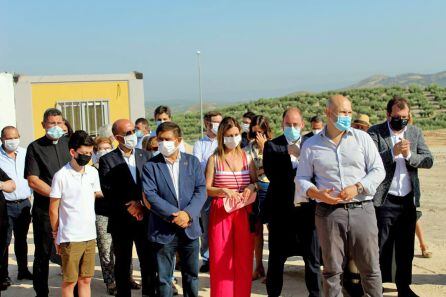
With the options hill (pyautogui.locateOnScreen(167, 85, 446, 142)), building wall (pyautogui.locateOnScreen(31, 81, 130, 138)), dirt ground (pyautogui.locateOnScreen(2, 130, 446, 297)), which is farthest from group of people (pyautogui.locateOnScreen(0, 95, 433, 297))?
hill (pyautogui.locateOnScreen(167, 85, 446, 142))

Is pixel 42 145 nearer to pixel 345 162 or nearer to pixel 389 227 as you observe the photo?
pixel 345 162

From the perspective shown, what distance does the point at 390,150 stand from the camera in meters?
5.86

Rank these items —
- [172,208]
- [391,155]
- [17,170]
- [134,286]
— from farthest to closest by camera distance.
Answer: [17,170] → [134,286] → [391,155] → [172,208]

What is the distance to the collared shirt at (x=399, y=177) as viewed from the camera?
597 cm

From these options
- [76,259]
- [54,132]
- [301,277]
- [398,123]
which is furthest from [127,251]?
[398,123]

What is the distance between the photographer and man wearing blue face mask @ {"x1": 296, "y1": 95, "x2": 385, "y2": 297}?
16.5 feet

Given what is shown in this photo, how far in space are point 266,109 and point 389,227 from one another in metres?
42.0

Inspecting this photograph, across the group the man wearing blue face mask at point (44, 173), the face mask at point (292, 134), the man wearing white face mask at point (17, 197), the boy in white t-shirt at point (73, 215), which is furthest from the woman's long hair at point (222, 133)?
the man wearing white face mask at point (17, 197)

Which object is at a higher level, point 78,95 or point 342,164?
point 78,95

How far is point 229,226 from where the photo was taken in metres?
5.88

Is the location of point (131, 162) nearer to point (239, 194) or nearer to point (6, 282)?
point (239, 194)

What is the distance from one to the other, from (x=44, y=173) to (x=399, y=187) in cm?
356

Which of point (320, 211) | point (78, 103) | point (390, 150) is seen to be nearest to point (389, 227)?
point (390, 150)

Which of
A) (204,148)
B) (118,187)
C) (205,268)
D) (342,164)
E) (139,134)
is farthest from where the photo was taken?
(139,134)
